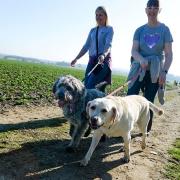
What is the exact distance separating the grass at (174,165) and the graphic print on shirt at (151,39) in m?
2.24

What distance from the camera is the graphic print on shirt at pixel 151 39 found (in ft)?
25.4

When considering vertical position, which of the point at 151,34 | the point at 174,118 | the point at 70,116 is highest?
the point at 151,34

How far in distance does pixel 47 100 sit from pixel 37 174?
8.30 meters

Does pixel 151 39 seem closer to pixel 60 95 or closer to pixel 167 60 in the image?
pixel 167 60

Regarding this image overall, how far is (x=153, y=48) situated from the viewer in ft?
25.7

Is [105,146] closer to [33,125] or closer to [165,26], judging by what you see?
[33,125]

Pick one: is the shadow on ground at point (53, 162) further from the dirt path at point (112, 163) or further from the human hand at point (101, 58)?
the human hand at point (101, 58)

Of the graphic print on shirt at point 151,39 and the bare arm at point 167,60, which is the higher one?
the graphic print on shirt at point 151,39

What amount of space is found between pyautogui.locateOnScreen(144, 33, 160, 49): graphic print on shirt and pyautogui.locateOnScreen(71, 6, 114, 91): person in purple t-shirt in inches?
32.1

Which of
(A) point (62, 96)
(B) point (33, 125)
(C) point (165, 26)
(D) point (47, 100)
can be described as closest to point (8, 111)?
(B) point (33, 125)

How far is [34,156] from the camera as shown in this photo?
20.2 ft

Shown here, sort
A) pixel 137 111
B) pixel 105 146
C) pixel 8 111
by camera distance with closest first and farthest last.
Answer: pixel 137 111, pixel 105 146, pixel 8 111

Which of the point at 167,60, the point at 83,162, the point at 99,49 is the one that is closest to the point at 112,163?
the point at 83,162

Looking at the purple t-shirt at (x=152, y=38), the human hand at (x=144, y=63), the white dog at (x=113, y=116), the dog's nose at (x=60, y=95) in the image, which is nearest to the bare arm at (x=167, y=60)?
the purple t-shirt at (x=152, y=38)
